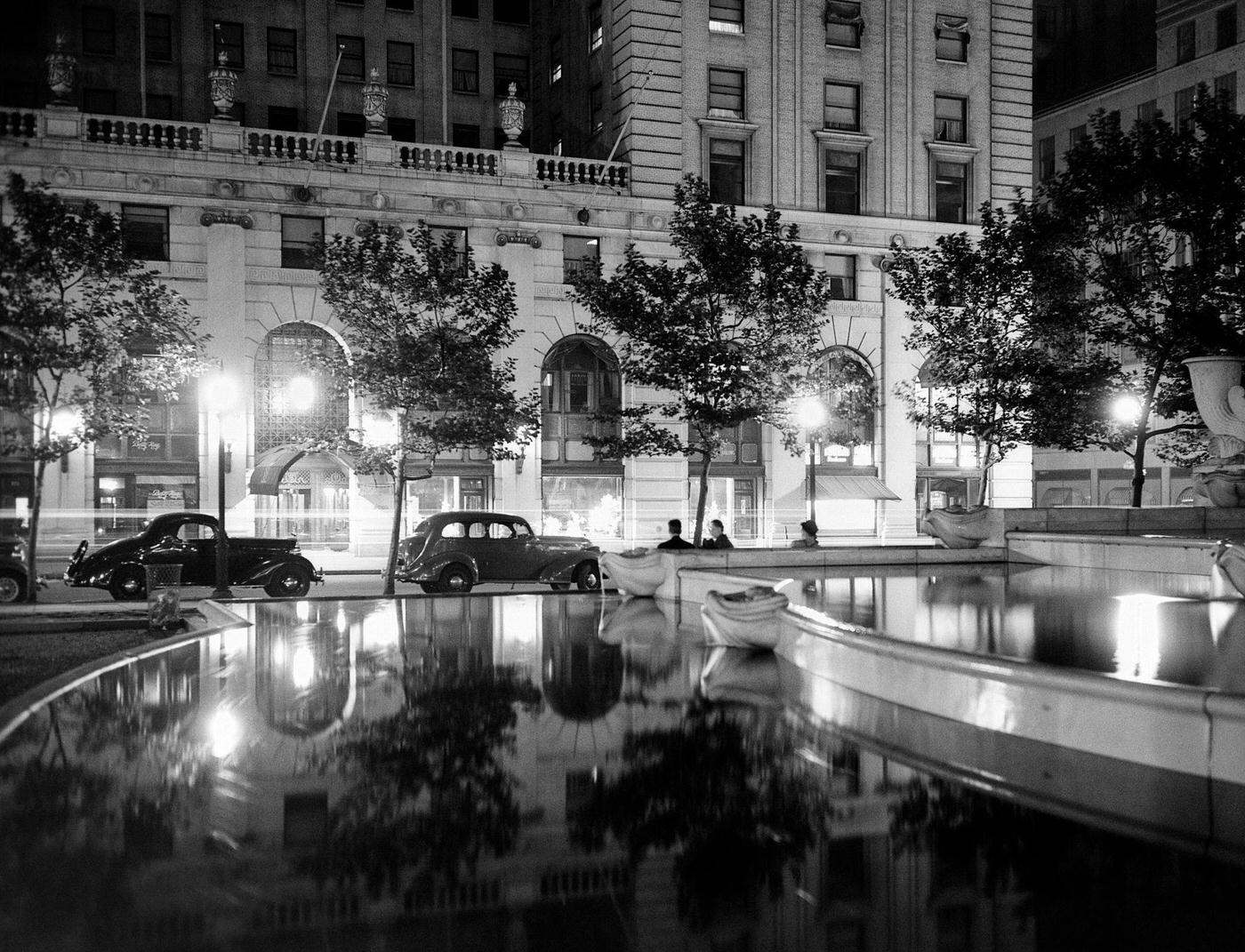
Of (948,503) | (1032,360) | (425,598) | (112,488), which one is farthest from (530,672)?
(948,503)

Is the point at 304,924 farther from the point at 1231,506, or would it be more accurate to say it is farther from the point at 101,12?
the point at 101,12

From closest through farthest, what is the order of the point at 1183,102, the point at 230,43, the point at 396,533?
the point at 396,533 → the point at 230,43 → the point at 1183,102

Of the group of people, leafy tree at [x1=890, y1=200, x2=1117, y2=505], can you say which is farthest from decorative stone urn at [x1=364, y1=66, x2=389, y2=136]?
the group of people

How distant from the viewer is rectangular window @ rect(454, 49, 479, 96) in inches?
1673

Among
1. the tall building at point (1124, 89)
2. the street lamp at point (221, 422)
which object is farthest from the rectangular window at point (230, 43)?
the tall building at point (1124, 89)

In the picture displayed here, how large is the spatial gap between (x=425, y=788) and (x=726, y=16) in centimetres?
3647

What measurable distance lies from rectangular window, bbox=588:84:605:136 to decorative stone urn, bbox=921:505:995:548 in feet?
77.5

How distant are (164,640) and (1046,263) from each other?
21230mm

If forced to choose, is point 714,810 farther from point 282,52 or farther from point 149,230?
point 282,52

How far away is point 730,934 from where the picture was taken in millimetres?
4773

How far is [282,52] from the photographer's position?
39.9m

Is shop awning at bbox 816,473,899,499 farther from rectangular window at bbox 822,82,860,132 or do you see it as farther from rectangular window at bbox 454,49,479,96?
rectangular window at bbox 454,49,479,96

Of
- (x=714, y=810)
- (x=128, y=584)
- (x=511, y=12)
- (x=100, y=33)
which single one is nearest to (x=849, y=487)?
(x=511, y=12)

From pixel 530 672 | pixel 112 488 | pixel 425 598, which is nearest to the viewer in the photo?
pixel 530 672
